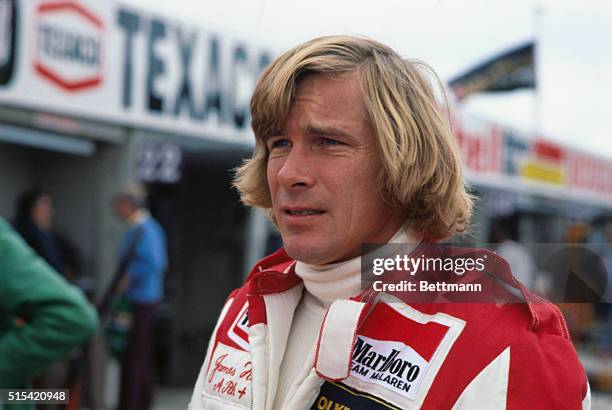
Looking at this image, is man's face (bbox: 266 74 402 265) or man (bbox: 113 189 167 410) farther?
man (bbox: 113 189 167 410)

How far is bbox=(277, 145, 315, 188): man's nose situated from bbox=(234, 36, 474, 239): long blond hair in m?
0.08

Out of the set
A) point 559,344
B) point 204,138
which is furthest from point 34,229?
point 559,344

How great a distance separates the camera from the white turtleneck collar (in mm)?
1523

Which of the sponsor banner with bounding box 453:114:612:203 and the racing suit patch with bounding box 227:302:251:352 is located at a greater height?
the sponsor banner with bounding box 453:114:612:203

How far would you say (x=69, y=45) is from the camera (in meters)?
6.23

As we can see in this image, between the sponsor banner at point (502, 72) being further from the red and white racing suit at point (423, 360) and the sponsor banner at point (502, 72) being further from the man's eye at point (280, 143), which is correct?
the red and white racing suit at point (423, 360)

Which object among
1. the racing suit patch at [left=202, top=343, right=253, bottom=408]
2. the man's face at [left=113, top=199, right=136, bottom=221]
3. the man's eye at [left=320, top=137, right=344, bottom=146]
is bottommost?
the racing suit patch at [left=202, top=343, right=253, bottom=408]

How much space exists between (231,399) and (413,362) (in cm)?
39

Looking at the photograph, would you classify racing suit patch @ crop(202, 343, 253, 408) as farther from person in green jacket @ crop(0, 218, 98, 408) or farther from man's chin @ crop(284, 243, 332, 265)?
person in green jacket @ crop(0, 218, 98, 408)

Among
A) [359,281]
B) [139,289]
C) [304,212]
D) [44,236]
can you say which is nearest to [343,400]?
[359,281]

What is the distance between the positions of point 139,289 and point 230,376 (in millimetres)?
4871

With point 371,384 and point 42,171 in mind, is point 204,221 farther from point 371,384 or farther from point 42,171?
point 371,384

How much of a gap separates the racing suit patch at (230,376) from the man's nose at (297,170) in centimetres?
34

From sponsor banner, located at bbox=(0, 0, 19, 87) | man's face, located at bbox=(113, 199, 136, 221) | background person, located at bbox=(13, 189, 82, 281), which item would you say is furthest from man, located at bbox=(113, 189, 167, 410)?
sponsor banner, located at bbox=(0, 0, 19, 87)
